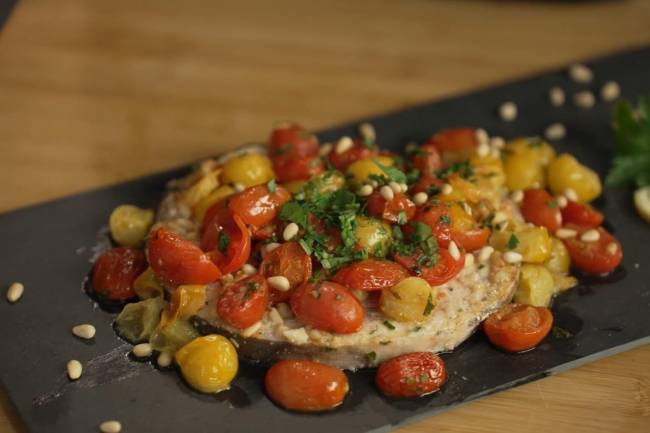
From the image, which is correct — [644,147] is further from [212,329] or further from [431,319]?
[212,329]

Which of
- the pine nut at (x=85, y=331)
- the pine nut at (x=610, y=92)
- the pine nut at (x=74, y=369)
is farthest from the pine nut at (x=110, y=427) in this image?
the pine nut at (x=610, y=92)

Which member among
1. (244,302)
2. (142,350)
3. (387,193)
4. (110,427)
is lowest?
(110,427)

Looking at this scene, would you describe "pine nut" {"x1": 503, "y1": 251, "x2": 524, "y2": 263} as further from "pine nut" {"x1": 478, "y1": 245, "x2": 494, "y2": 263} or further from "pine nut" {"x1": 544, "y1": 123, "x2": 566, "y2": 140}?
"pine nut" {"x1": 544, "y1": 123, "x2": 566, "y2": 140}

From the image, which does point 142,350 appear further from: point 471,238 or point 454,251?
point 471,238

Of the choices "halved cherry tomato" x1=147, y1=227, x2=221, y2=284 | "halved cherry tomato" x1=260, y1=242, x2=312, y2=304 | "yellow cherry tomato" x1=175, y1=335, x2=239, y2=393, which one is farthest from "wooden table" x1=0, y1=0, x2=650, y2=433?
"yellow cherry tomato" x1=175, y1=335, x2=239, y2=393

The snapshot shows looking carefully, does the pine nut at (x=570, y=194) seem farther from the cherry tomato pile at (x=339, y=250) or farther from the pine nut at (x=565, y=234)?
the pine nut at (x=565, y=234)

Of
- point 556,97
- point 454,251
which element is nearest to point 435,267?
point 454,251

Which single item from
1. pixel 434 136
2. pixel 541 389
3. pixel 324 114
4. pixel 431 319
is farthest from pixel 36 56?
pixel 541 389
